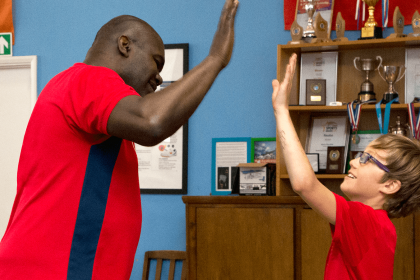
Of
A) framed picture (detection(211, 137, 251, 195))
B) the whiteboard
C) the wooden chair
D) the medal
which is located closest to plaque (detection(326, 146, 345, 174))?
the medal

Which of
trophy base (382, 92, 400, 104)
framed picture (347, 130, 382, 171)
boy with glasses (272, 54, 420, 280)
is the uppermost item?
trophy base (382, 92, 400, 104)

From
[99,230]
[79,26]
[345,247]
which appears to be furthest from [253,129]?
[99,230]

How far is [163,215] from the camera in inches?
129

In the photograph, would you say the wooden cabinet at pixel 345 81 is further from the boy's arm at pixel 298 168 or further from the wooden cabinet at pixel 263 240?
the boy's arm at pixel 298 168

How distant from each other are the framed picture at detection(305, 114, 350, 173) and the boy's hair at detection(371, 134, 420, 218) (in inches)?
57.0

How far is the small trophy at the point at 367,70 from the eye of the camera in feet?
8.99

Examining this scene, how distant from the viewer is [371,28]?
2.77 metres

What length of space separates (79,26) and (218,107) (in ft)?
4.15

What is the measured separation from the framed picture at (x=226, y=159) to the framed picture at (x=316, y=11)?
882mm

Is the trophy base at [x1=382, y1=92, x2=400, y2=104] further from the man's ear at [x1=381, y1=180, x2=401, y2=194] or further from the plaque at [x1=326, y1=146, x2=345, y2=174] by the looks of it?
the man's ear at [x1=381, y1=180, x2=401, y2=194]

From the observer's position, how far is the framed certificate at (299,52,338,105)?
2916 mm

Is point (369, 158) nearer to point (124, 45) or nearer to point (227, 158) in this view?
point (124, 45)

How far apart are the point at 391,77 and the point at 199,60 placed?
130cm

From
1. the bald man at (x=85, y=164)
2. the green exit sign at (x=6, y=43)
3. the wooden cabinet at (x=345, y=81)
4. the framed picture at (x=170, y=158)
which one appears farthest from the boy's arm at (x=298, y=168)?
the green exit sign at (x=6, y=43)
